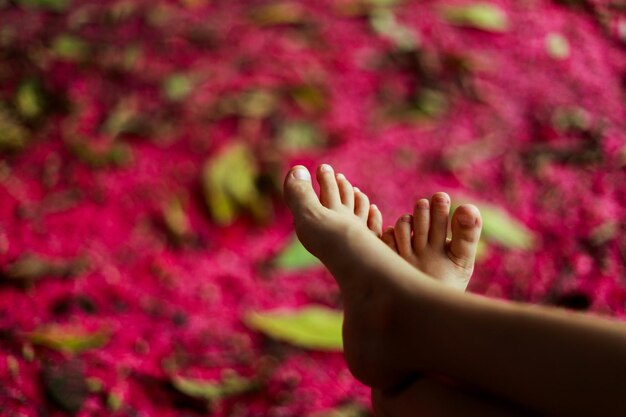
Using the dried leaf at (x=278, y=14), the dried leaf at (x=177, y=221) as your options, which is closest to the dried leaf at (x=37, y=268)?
the dried leaf at (x=177, y=221)

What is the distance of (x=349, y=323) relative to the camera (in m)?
0.69

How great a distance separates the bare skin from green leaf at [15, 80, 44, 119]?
2.40ft

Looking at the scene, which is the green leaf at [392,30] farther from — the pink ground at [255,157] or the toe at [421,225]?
the toe at [421,225]

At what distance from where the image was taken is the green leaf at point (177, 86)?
137 cm

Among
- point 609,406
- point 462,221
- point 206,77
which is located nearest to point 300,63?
point 206,77

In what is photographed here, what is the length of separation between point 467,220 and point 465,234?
0.05 feet

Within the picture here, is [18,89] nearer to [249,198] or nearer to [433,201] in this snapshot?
[249,198]

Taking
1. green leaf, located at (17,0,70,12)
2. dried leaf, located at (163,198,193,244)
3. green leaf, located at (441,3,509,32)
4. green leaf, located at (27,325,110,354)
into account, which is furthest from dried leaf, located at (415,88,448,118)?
green leaf, located at (17,0,70,12)

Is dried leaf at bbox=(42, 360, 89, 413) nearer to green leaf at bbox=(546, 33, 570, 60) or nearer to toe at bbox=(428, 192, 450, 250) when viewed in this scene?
toe at bbox=(428, 192, 450, 250)

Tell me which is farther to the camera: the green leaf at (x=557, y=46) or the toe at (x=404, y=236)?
the green leaf at (x=557, y=46)

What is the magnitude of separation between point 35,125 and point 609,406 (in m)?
1.06

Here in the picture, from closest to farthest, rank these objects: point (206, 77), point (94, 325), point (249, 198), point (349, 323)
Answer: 1. point (349, 323)
2. point (94, 325)
3. point (249, 198)
4. point (206, 77)

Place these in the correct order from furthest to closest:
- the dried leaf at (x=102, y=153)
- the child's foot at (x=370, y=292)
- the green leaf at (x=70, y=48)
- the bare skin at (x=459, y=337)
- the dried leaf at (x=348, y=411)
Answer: the green leaf at (x=70, y=48)
the dried leaf at (x=102, y=153)
the dried leaf at (x=348, y=411)
the child's foot at (x=370, y=292)
the bare skin at (x=459, y=337)

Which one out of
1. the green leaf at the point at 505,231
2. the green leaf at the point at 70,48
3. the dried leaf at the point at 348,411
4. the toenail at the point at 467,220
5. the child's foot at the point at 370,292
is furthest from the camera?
the green leaf at the point at 70,48
